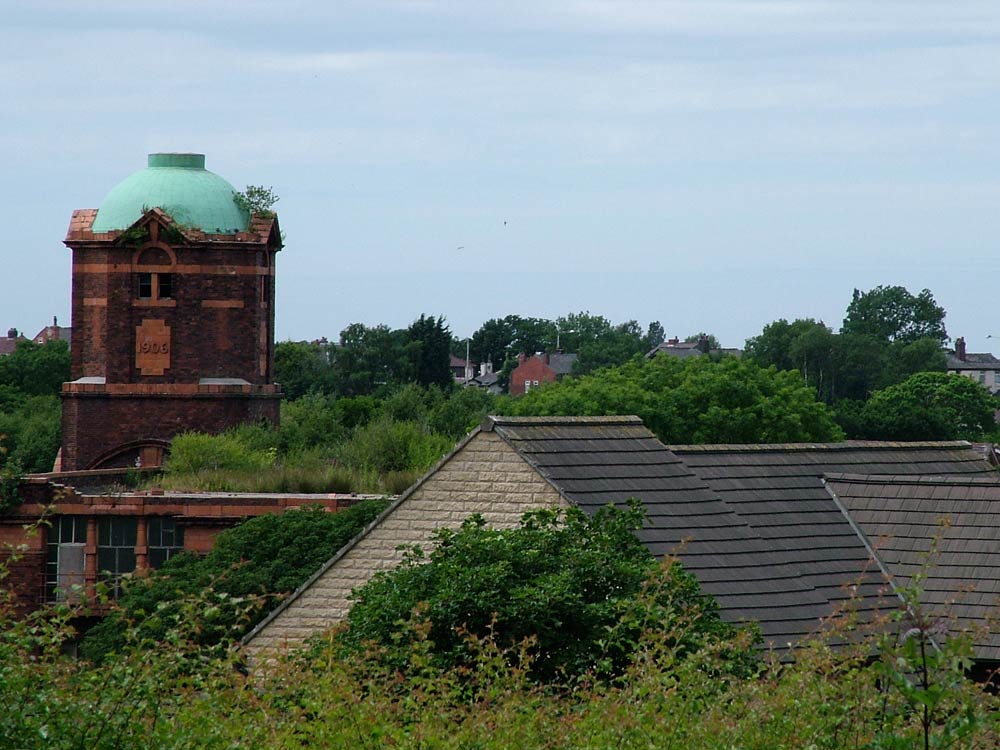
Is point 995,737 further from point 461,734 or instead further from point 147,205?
point 147,205

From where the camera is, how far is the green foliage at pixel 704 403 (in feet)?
181

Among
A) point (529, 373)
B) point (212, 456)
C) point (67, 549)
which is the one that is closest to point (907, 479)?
point (67, 549)

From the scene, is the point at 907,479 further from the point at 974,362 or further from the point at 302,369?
the point at 974,362

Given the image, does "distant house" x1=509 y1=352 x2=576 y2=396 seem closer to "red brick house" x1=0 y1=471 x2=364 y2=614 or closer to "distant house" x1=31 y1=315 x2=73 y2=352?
"distant house" x1=31 y1=315 x2=73 y2=352

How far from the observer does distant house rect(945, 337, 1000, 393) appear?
164000mm

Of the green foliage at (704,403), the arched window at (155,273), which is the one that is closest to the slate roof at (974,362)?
the green foliage at (704,403)

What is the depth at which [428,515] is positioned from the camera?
19.7 m

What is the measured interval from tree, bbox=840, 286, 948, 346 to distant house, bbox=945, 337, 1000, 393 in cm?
737

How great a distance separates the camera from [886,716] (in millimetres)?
9859

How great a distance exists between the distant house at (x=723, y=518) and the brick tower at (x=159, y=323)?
25.3m

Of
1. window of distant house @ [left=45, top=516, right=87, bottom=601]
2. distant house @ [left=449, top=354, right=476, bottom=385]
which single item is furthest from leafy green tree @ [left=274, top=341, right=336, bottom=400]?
window of distant house @ [left=45, top=516, right=87, bottom=601]

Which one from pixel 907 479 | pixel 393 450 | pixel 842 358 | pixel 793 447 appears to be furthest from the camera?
pixel 842 358

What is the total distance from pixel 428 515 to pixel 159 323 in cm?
2746

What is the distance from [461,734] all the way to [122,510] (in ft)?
87.0
